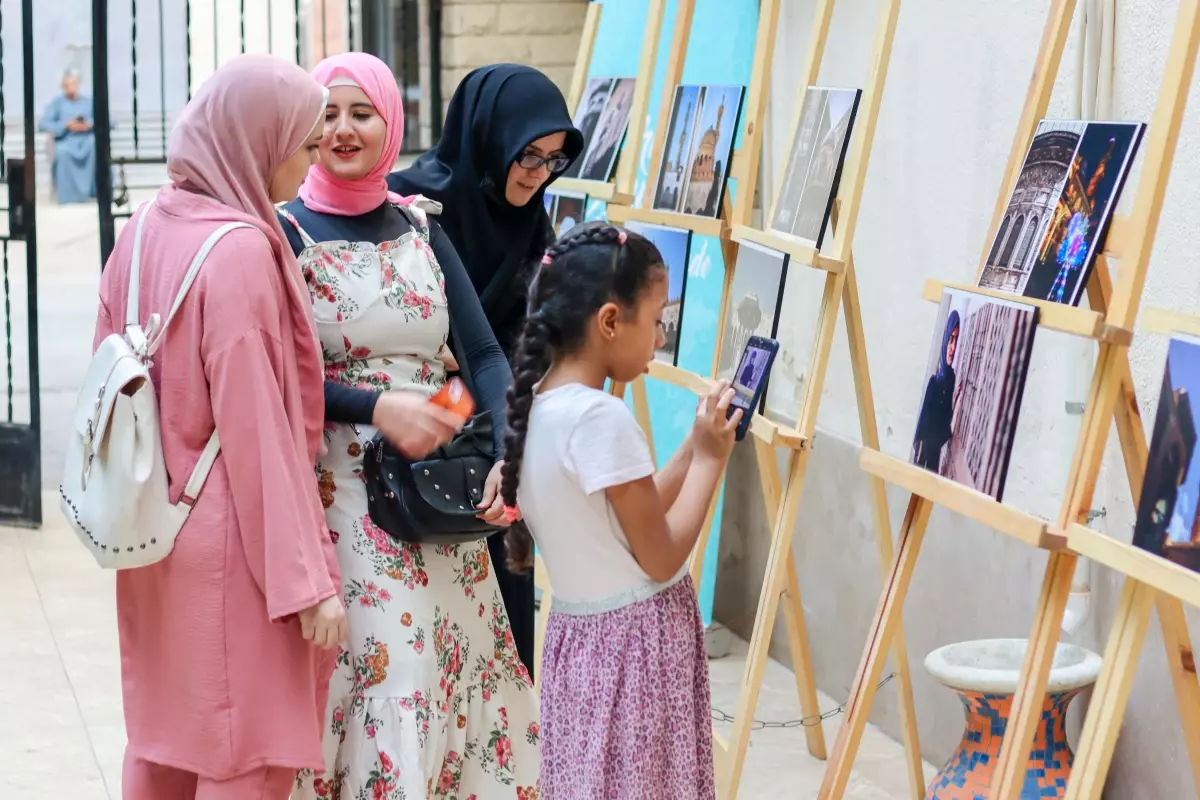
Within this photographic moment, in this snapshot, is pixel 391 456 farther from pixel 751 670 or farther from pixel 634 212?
pixel 634 212

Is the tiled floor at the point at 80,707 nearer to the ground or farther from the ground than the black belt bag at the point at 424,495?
nearer to the ground

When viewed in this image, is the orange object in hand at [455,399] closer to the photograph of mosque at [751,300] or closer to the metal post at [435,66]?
the photograph of mosque at [751,300]

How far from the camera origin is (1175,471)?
6.87 feet

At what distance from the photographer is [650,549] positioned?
2229 millimetres

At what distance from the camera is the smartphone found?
2.34m

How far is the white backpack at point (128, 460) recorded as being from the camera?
2.18 meters

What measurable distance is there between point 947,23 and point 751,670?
5.33ft

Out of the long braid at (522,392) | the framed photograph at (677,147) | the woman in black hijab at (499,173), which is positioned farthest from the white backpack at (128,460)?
the framed photograph at (677,147)

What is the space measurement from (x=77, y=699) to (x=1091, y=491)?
9.57ft

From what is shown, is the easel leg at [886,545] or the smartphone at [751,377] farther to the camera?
the easel leg at [886,545]

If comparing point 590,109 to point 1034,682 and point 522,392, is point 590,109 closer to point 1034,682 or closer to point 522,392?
point 522,392

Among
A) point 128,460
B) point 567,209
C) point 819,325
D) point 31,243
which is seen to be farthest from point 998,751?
point 31,243

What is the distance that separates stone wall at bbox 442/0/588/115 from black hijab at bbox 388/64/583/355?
11.4ft

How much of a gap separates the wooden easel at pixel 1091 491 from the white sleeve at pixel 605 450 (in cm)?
59
